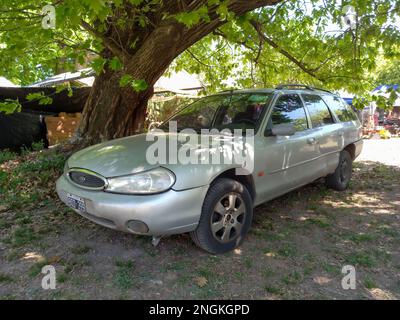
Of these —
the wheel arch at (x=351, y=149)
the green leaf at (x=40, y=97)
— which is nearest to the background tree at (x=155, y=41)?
the green leaf at (x=40, y=97)

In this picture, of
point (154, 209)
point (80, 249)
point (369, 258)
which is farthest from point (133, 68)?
point (369, 258)

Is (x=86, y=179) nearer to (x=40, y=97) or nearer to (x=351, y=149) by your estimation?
(x=40, y=97)

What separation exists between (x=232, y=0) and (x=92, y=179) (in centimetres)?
339

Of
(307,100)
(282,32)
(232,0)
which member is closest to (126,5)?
(232,0)

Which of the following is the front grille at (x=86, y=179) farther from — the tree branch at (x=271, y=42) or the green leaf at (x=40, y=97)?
the tree branch at (x=271, y=42)

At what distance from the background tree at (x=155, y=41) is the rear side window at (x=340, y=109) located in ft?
3.69

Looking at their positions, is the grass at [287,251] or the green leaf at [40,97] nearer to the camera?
the grass at [287,251]

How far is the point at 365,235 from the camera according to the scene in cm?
407

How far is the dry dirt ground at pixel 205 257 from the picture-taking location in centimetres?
288

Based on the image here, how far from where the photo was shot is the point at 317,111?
16.5 ft

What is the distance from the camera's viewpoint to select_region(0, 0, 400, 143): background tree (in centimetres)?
463

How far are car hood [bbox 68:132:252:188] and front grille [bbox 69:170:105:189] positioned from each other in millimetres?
63

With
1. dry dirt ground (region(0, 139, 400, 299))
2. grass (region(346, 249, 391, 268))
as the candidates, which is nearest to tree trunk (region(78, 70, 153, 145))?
dry dirt ground (region(0, 139, 400, 299))

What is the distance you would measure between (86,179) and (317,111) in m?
3.46
